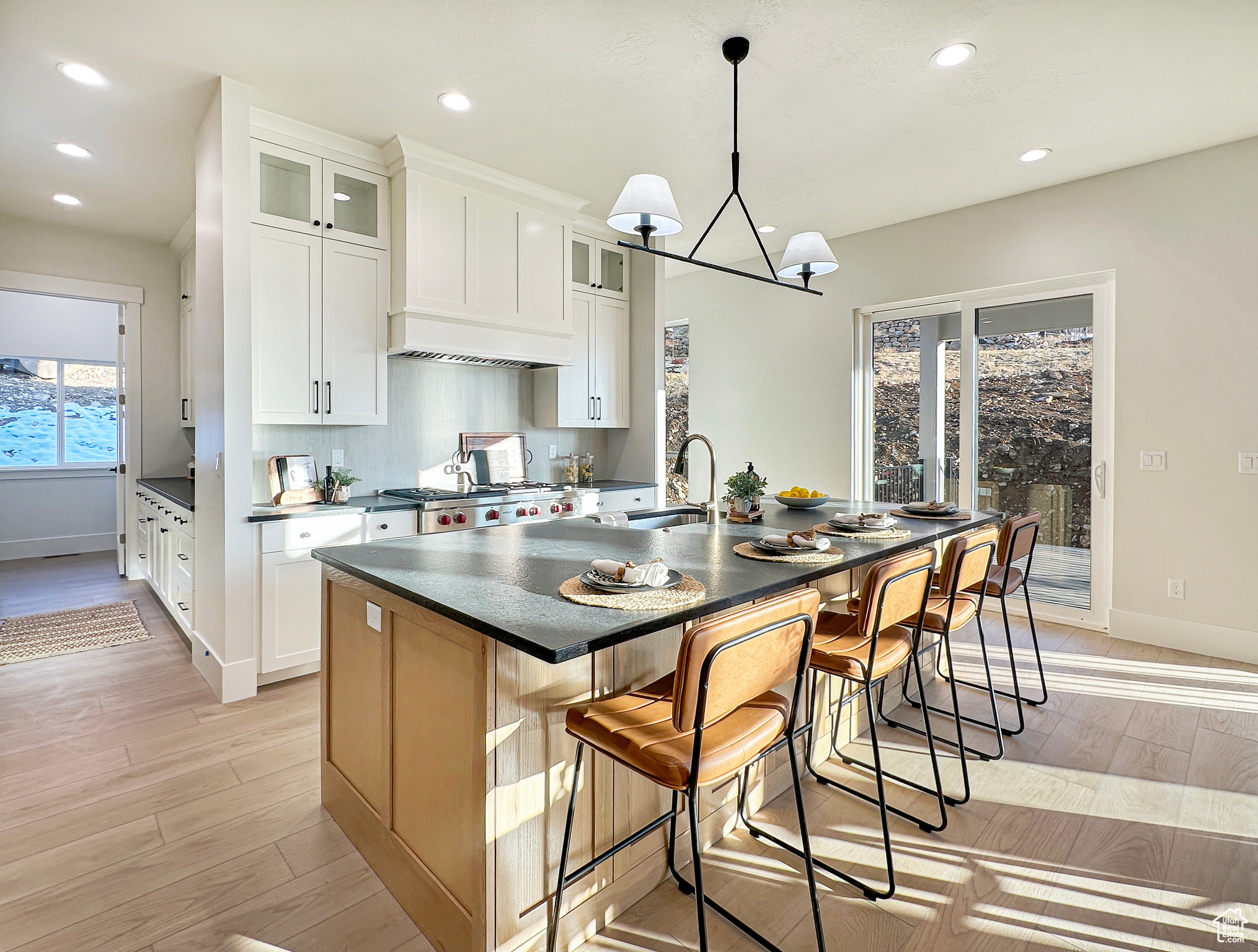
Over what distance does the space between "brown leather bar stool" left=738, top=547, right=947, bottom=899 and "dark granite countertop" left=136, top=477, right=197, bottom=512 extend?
132 inches

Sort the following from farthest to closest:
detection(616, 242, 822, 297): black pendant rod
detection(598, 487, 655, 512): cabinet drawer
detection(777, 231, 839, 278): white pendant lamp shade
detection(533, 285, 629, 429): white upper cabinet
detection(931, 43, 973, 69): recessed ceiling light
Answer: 1. detection(533, 285, 629, 429): white upper cabinet
2. detection(598, 487, 655, 512): cabinet drawer
3. detection(777, 231, 839, 278): white pendant lamp shade
4. detection(931, 43, 973, 69): recessed ceiling light
5. detection(616, 242, 822, 297): black pendant rod

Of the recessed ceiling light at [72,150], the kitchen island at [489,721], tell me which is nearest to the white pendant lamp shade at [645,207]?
the kitchen island at [489,721]

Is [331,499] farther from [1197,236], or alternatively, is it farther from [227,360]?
[1197,236]

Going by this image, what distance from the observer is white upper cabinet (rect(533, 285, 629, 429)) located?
4.71m

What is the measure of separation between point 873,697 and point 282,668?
2765 mm

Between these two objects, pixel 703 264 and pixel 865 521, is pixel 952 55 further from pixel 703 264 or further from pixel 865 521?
pixel 865 521

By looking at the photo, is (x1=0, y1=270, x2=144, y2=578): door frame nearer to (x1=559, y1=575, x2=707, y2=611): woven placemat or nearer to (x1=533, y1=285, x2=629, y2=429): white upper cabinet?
(x1=533, y1=285, x2=629, y2=429): white upper cabinet

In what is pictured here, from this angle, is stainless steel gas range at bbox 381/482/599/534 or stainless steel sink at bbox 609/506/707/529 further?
stainless steel gas range at bbox 381/482/599/534

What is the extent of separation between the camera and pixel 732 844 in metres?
1.97

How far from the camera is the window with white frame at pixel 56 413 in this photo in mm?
6488

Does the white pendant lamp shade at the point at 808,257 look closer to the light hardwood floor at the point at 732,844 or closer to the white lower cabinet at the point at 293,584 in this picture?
the light hardwood floor at the point at 732,844

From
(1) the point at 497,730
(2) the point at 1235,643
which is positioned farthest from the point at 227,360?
(2) the point at 1235,643

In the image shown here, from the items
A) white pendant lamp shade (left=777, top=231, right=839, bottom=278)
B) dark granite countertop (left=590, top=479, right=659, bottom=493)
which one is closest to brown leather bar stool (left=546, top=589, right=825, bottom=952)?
white pendant lamp shade (left=777, top=231, right=839, bottom=278)

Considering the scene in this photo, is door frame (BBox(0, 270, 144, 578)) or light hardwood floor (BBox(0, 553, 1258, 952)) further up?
door frame (BBox(0, 270, 144, 578))
